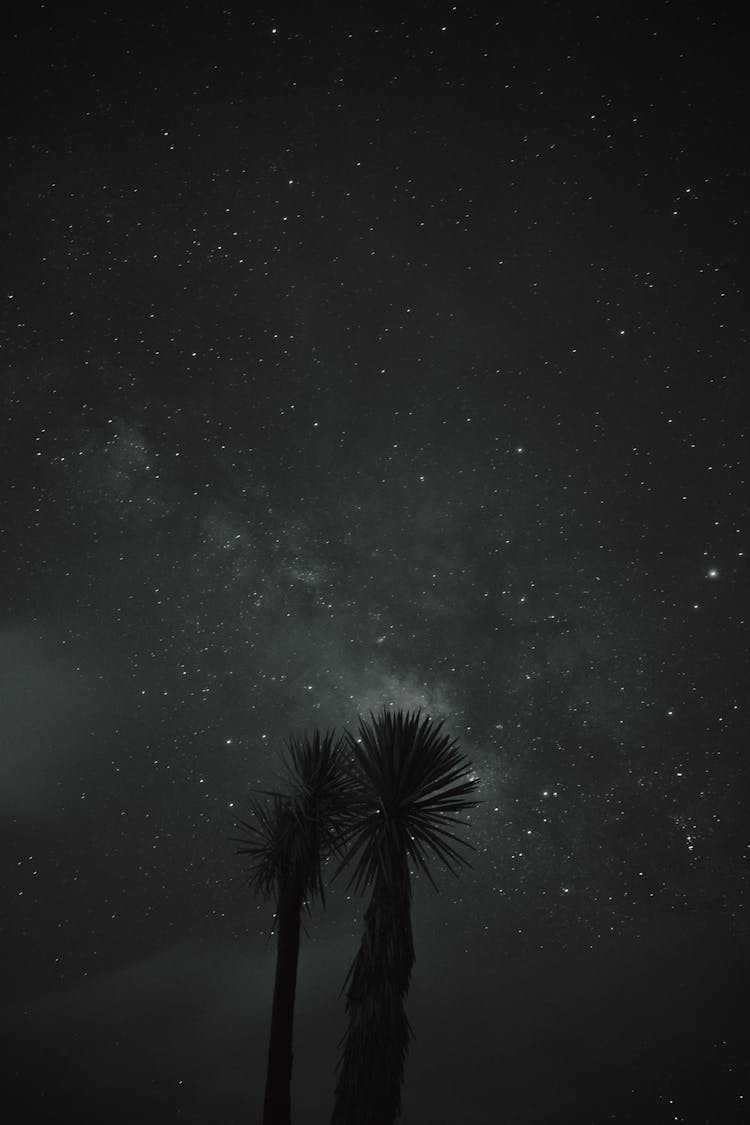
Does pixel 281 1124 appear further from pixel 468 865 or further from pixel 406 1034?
pixel 468 865

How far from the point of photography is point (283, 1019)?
11570 millimetres

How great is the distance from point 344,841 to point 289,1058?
10.6 feet

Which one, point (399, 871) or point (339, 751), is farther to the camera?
point (339, 751)

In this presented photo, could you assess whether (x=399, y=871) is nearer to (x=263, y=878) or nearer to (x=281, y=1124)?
(x=263, y=878)

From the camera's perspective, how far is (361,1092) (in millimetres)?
10664

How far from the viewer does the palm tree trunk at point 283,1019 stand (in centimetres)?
1112

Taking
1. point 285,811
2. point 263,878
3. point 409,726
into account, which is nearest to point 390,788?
point 409,726

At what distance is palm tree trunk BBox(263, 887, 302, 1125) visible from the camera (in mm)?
11125

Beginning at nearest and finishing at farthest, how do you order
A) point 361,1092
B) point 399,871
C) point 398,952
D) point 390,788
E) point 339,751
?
point 361,1092 → point 398,952 → point 399,871 → point 390,788 → point 339,751

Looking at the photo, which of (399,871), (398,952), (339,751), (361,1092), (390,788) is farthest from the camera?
(339,751)

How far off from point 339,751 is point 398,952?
3.75m

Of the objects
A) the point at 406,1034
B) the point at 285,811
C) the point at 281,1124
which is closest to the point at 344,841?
the point at 285,811

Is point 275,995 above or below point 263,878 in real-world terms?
below

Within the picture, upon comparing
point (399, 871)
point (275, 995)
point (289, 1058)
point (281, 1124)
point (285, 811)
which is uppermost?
point (285, 811)
